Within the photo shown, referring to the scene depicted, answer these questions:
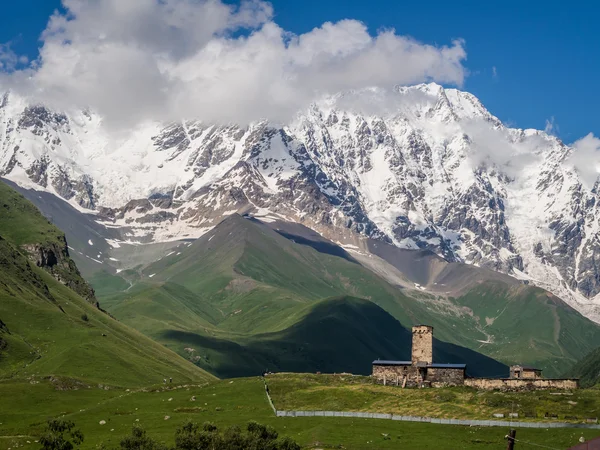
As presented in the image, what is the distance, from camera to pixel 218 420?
157375mm

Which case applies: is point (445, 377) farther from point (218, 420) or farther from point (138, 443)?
point (138, 443)

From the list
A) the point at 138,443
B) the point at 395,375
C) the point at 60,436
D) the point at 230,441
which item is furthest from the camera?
the point at 395,375

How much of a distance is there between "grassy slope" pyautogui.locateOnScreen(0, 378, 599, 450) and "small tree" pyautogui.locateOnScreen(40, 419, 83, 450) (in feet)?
7.18

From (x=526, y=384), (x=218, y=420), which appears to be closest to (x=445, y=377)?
(x=526, y=384)

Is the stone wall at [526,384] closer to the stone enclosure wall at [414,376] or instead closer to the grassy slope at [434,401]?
the grassy slope at [434,401]

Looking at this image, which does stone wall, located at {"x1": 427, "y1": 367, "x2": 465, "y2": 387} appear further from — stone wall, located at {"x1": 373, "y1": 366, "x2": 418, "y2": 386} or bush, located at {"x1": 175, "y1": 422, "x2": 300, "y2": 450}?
bush, located at {"x1": 175, "y1": 422, "x2": 300, "y2": 450}

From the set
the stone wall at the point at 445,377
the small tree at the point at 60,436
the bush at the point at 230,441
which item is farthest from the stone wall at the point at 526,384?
the small tree at the point at 60,436

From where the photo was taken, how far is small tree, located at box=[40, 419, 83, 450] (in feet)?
433

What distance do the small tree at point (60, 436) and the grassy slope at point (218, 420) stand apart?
219 centimetres

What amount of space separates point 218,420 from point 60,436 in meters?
29.9

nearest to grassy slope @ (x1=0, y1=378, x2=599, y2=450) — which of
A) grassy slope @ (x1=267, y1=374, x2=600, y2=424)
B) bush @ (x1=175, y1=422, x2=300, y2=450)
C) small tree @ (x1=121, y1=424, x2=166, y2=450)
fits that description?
grassy slope @ (x1=267, y1=374, x2=600, y2=424)

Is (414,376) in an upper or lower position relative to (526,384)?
lower

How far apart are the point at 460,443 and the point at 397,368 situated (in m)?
53.9

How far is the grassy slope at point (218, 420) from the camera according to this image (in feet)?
457
